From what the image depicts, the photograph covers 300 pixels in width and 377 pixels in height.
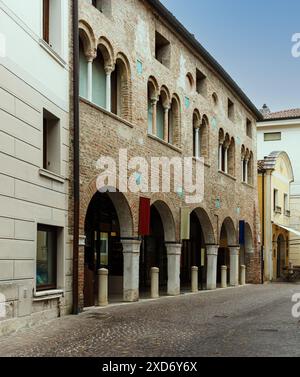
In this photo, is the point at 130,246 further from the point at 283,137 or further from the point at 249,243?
the point at 283,137

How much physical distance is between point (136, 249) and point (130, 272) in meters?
0.69

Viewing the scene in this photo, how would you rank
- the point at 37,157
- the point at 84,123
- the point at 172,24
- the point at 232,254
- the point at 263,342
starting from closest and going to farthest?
the point at 263,342 < the point at 37,157 < the point at 84,123 < the point at 172,24 < the point at 232,254

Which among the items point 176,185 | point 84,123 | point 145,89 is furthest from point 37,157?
point 176,185

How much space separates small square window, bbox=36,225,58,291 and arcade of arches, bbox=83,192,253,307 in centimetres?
162

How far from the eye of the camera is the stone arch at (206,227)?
25272 millimetres

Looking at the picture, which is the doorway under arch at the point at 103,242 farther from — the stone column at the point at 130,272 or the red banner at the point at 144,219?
the stone column at the point at 130,272

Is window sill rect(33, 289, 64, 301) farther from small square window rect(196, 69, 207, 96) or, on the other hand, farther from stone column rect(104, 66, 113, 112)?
small square window rect(196, 69, 207, 96)

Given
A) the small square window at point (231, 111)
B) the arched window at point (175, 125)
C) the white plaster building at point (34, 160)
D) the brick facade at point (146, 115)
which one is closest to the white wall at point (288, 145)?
the brick facade at point (146, 115)

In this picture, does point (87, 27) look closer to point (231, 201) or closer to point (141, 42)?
point (141, 42)

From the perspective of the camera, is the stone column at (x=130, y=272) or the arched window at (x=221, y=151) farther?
the arched window at (x=221, y=151)

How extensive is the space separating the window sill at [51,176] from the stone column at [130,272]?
460 centimetres

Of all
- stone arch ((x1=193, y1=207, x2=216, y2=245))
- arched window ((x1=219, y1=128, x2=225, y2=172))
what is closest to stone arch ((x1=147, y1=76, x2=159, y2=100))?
stone arch ((x1=193, y1=207, x2=216, y2=245))

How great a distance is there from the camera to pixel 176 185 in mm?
21891
